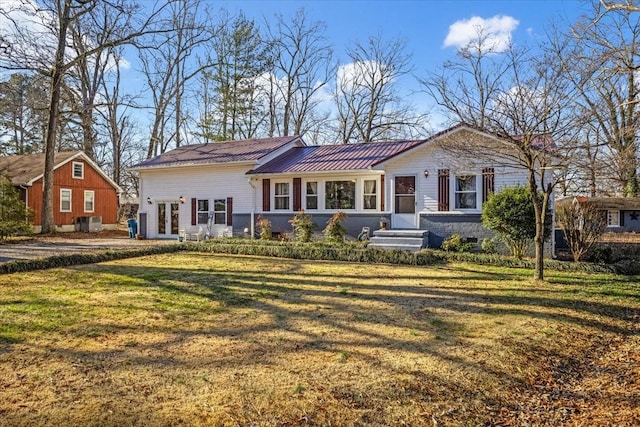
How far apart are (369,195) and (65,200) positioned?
18.3 meters

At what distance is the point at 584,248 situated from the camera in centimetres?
1130

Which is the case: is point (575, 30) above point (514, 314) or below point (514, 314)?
above

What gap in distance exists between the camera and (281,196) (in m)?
17.9

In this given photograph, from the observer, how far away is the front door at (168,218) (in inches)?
788

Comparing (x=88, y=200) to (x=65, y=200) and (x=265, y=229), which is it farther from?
(x=265, y=229)

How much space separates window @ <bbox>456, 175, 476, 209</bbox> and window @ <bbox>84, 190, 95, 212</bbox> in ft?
72.2

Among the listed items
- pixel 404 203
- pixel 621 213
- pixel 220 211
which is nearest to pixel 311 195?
pixel 404 203

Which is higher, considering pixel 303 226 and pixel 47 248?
pixel 303 226

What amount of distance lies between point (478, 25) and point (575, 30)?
302 cm

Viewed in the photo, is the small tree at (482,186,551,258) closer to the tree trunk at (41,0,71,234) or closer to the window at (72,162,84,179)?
the tree trunk at (41,0,71,234)

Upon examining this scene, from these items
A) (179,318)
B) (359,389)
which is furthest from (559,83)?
(179,318)

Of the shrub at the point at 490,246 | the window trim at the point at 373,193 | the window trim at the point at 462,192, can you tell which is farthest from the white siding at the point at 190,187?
the shrub at the point at 490,246

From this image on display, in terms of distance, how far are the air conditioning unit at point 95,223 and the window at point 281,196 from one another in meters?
12.7

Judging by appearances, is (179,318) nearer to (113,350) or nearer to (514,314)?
(113,350)
